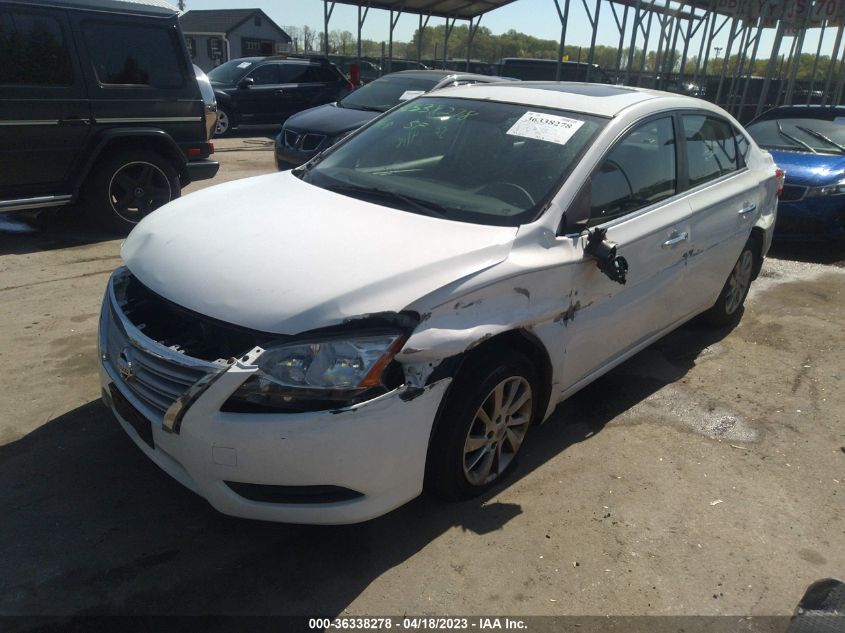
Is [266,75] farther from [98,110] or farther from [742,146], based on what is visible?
[742,146]

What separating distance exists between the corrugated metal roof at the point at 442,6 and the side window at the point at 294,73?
323 cm

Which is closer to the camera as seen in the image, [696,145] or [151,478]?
[151,478]

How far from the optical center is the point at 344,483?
239 cm

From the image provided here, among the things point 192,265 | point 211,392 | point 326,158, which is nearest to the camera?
point 211,392

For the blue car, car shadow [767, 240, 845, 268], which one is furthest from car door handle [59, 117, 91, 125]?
car shadow [767, 240, 845, 268]

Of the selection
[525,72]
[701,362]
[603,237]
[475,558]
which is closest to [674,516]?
[475,558]

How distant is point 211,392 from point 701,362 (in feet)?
11.7

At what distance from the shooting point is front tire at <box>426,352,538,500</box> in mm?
2676

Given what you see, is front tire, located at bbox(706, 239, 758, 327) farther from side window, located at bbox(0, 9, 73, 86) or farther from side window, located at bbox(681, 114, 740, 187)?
side window, located at bbox(0, 9, 73, 86)

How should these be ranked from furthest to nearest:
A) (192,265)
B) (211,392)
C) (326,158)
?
1. (326,158)
2. (192,265)
3. (211,392)

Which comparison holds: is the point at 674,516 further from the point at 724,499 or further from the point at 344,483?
the point at 344,483

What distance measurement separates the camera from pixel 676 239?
3771 mm

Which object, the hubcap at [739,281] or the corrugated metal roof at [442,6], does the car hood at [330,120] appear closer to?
the hubcap at [739,281]

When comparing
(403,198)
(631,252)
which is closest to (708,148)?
(631,252)
